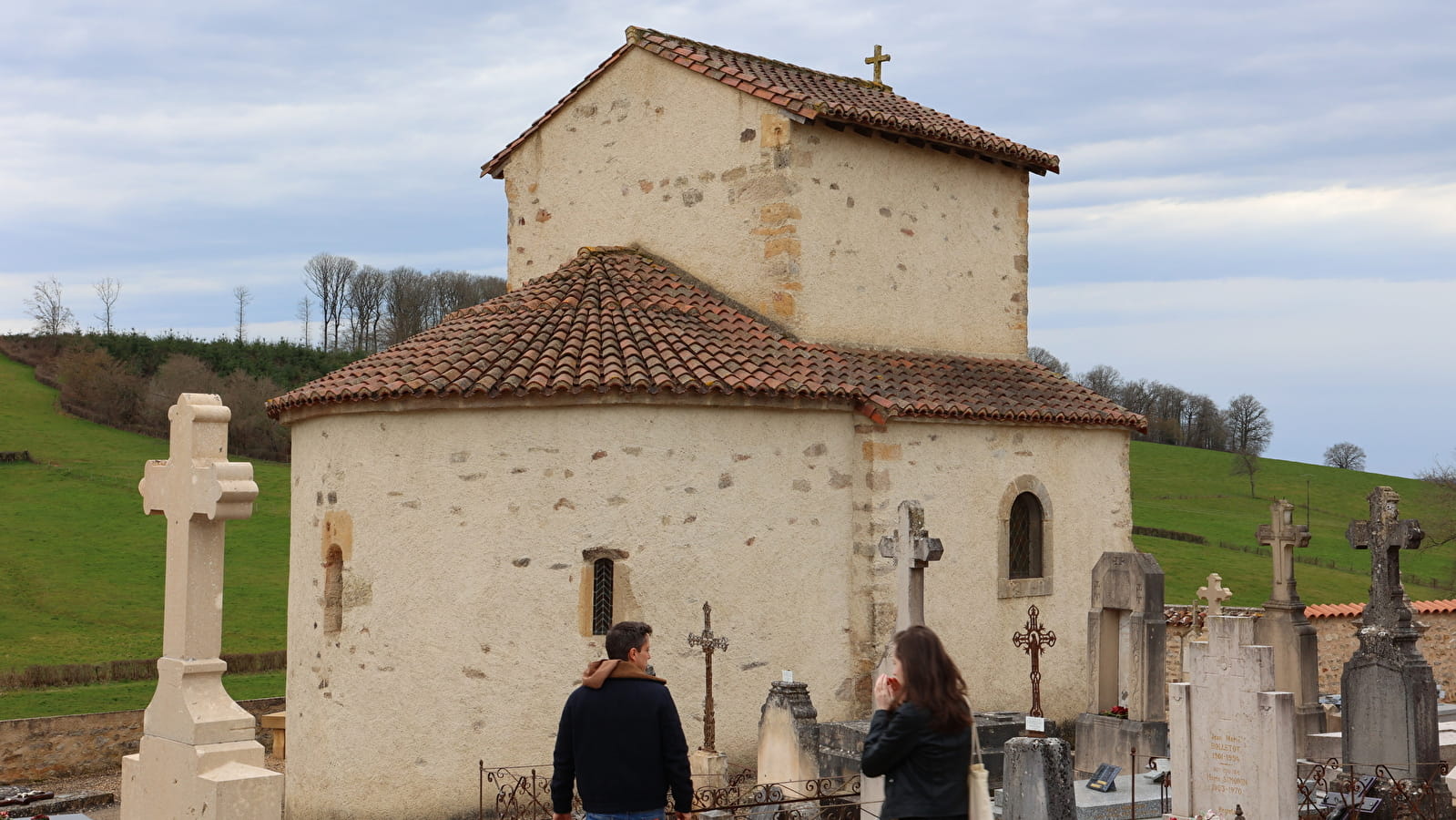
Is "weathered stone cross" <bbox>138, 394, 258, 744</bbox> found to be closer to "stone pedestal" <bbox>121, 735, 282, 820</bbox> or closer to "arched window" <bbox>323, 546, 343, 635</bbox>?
"stone pedestal" <bbox>121, 735, 282, 820</bbox>

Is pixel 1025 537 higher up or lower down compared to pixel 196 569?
higher up

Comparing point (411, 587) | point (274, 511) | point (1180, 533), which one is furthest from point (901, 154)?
point (1180, 533)

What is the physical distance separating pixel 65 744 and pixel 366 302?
152ft

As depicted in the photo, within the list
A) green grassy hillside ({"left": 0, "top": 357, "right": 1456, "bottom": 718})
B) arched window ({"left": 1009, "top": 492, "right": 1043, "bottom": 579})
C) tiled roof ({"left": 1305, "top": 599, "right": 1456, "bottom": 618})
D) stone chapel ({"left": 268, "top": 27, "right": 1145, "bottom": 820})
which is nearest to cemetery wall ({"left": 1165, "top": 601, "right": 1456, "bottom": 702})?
tiled roof ({"left": 1305, "top": 599, "right": 1456, "bottom": 618})

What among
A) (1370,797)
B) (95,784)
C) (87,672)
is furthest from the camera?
(87,672)

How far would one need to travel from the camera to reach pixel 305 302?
209 feet

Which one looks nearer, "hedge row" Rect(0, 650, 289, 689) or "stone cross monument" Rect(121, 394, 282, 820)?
"stone cross monument" Rect(121, 394, 282, 820)

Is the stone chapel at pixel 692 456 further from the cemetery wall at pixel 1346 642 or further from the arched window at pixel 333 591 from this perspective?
the cemetery wall at pixel 1346 642

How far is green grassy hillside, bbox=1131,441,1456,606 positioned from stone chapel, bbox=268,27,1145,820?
49.4 ft

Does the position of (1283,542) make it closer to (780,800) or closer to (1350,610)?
(1350,610)

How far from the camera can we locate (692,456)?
43.6ft

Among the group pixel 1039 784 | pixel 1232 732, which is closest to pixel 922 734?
pixel 1039 784

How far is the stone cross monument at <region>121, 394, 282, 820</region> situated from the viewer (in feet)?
20.0

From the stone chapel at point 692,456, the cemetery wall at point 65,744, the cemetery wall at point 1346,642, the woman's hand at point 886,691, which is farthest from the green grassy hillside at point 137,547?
the woman's hand at point 886,691
